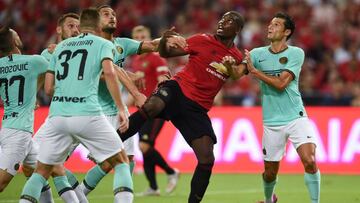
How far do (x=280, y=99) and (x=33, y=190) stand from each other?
3752mm

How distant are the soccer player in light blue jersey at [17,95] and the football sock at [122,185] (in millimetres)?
1427

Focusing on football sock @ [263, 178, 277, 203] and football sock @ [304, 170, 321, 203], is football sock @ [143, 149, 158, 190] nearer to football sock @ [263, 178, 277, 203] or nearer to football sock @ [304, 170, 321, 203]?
football sock @ [263, 178, 277, 203]

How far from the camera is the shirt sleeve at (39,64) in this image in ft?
33.2

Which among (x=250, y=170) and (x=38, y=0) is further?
(x=38, y=0)

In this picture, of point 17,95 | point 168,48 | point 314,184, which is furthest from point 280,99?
point 17,95

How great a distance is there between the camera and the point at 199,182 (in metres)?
10.3

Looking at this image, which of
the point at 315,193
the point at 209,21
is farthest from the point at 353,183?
the point at 209,21

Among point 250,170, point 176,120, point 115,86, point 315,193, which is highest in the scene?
point 115,86

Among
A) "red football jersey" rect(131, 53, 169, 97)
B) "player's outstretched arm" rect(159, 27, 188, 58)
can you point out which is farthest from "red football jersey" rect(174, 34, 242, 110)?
"red football jersey" rect(131, 53, 169, 97)

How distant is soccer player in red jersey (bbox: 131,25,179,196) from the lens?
14.1 metres

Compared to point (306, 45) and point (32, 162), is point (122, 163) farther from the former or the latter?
point (306, 45)

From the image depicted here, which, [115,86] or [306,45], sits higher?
[115,86]

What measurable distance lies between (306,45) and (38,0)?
8180mm

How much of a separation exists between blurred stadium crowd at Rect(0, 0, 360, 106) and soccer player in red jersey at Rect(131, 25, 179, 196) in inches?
232
